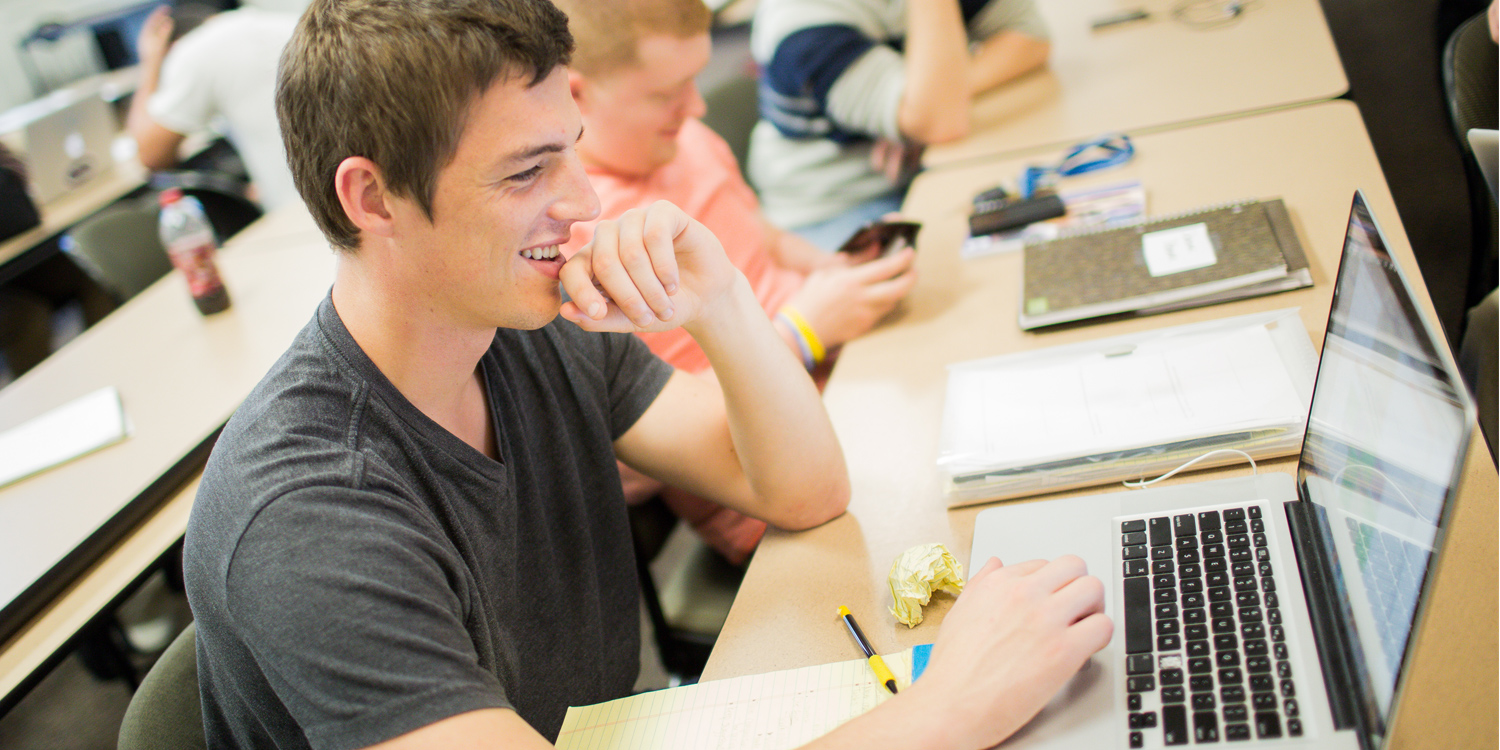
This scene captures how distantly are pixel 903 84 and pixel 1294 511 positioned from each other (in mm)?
1386

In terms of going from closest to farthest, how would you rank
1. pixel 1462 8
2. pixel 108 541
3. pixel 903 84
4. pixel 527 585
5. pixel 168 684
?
pixel 168 684
pixel 527 585
pixel 108 541
pixel 903 84
pixel 1462 8

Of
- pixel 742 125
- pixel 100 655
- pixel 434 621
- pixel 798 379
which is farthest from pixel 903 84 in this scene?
pixel 100 655

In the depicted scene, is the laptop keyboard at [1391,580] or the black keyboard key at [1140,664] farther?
the black keyboard key at [1140,664]

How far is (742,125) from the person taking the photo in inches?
99.0

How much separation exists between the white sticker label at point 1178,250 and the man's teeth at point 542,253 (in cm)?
76

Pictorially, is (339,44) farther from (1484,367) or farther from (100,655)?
(100,655)

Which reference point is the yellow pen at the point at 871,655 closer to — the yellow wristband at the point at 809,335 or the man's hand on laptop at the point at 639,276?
the man's hand on laptop at the point at 639,276

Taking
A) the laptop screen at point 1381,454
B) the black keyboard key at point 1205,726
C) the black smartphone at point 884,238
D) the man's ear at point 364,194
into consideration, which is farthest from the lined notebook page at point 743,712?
the black smartphone at point 884,238

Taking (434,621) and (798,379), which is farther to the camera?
(798,379)

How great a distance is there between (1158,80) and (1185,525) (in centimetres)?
137

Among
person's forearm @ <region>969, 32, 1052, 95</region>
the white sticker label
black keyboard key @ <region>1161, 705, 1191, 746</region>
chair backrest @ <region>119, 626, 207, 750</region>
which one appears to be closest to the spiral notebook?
the white sticker label

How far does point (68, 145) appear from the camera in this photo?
3367 mm

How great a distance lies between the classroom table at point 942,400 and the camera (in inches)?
27.6

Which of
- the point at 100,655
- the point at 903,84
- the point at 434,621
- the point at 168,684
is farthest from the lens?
the point at 100,655
